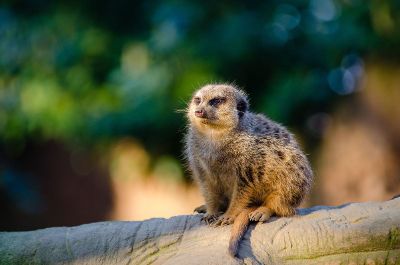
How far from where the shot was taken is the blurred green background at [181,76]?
8.98 m

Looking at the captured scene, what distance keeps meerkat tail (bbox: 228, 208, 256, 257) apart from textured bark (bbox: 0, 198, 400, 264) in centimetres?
4

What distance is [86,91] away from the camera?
1029 cm

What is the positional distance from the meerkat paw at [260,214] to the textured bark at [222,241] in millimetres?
41

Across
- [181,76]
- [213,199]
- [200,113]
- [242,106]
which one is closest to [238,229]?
[213,199]

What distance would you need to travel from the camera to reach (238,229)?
14.5ft

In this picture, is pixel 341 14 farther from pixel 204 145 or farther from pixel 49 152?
pixel 49 152

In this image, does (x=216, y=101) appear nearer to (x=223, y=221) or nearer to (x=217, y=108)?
(x=217, y=108)

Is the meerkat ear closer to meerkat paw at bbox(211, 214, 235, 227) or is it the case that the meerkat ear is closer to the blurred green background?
meerkat paw at bbox(211, 214, 235, 227)

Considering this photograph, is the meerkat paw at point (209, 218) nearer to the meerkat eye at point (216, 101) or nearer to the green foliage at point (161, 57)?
the meerkat eye at point (216, 101)

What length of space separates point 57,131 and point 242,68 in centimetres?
270

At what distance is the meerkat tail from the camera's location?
13.9 feet

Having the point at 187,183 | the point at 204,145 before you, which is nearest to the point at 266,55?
the point at 187,183

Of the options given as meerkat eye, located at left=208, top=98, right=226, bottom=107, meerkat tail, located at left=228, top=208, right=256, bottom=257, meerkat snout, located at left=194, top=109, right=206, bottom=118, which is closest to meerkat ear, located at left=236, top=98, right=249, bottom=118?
meerkat eye, located at left=208, top=98, right=226, bottom=107

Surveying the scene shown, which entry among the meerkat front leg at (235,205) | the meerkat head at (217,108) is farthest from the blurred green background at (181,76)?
the meerkat front leg at (235,205)
